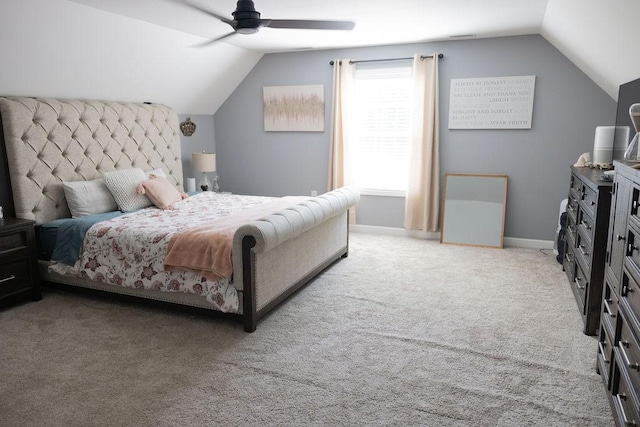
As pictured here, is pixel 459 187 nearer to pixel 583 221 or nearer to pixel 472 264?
pixel 472 264

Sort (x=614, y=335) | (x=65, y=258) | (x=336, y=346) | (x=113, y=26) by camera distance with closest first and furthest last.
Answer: (x=614, y=335), (x=336, y=346), (x=65, y=258), (x=113, y=26)

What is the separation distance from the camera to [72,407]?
222 cm

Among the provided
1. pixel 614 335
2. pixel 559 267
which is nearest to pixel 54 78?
pixel 614 335

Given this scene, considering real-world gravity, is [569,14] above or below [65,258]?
above

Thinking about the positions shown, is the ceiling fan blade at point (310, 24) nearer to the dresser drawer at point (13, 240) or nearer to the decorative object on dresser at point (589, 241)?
the decorative object on dresser at point (589, 241)

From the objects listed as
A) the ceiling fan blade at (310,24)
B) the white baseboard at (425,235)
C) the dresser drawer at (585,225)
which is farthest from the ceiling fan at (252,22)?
the white baseboard at (425,235)

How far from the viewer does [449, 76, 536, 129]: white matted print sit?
4828 millimetres

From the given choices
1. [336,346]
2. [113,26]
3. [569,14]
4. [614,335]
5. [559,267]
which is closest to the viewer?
[614,335]

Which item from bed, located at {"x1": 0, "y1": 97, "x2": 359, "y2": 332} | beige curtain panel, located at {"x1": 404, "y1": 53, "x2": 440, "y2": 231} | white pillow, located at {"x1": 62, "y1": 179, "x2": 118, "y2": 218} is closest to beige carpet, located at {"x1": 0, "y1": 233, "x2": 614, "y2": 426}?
bed, located at {"x1": 0, "y1": 97, "x2": 359, "y2": 332}

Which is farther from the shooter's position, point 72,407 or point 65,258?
point 65,258

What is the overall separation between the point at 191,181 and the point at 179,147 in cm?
42

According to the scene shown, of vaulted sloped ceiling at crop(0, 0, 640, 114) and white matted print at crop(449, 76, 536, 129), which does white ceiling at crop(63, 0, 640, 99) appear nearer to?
vaulted sloped ceiling at crop(0, 0, 640, 114)

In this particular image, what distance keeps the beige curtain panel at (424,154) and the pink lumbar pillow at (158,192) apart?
266 centimetres

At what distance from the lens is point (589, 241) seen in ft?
9.81
